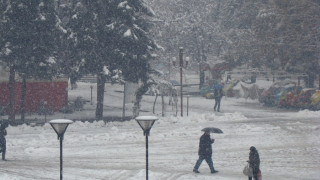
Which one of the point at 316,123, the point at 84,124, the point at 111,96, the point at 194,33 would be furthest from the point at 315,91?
the point at 194,33

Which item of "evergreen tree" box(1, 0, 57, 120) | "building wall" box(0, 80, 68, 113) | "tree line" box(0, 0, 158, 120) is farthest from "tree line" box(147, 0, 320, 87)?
"evergreen tree" box(1, 0, 57, 120)

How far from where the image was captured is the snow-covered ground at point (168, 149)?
1416 cm

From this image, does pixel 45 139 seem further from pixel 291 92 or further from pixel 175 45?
pixel 175 45

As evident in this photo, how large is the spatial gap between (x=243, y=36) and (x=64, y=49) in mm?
30492

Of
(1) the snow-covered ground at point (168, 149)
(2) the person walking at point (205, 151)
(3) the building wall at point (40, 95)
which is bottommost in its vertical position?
(1) the snow-covered ground at point (168, 149)

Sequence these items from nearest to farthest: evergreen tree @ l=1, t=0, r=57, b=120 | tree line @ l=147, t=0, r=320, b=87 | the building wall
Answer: evergreen tree @ l=1, t=0, r=57, b=120 → the building wall → tree line @ l=147, t=0, r=320, b=87

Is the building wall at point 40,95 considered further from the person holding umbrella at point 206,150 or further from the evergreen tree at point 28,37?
the person holding umbrella at point 206,150

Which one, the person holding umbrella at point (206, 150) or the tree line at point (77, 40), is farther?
the tree line at point (77, 40)

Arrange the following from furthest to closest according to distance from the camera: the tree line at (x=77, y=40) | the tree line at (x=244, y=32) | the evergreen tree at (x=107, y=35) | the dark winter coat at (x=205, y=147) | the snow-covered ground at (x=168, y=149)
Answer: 1. the tree line at (x=244, y=32)
2. the evergreen tree at (x=107, y=35)
3. the tree line at (x=77, y=40)
4. the snow-covered ground at (x=168, y=149)
5. the dark winter coat at (x=205, y=147)

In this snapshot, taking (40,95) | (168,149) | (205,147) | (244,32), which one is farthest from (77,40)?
(244,32)

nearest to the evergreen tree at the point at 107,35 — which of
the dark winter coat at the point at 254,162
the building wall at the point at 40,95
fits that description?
the building wall at the point at 40,95

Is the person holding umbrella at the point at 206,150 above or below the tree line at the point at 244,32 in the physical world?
below

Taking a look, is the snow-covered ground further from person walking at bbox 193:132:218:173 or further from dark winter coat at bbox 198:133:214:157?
dark winter coat at bbox 198:133:214:157

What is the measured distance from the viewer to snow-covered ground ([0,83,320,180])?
14.2m
